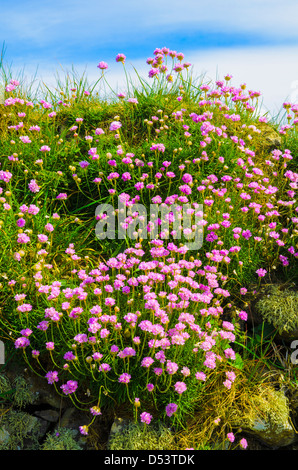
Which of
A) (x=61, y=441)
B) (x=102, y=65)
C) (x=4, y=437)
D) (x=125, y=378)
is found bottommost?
(x=4, y=437)

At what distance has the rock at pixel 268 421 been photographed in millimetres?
3354

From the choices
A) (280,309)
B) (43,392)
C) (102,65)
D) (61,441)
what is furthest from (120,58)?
(61,441)

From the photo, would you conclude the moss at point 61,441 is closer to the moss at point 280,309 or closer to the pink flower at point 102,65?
the moss at point 280,309

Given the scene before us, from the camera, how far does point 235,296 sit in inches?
163

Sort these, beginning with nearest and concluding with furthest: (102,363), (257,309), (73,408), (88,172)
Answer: (102,363) < (73,408) < (257,309) < (88,172)

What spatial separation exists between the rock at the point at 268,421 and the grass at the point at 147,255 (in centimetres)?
15

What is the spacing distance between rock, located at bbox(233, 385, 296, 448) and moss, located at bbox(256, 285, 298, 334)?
0.63 metres

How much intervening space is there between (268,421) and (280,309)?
0.99 meters

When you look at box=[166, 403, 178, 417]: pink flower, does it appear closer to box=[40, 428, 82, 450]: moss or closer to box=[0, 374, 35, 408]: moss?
box=[40, 428, 82, 450]: moss

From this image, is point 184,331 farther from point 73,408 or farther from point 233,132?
point 233,132

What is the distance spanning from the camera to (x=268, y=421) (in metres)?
3.39

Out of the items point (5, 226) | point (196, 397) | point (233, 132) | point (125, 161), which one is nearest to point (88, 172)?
point (125, 161)

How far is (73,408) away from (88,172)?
2549mm

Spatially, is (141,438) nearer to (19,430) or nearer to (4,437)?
(19,430)
